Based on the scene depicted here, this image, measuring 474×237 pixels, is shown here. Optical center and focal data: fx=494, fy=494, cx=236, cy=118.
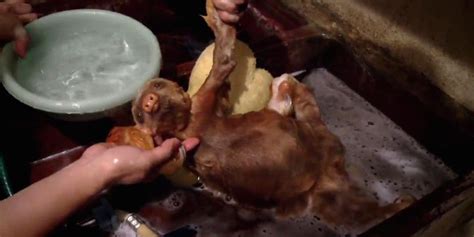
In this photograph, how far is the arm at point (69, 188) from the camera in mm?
1151

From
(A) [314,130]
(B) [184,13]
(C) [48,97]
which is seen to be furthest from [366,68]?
(C) [48,97]

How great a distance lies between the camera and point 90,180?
1205 mm

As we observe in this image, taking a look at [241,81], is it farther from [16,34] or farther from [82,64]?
[16,34]

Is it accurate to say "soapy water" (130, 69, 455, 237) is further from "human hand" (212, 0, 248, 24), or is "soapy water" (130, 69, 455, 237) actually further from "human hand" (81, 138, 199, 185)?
"human hand" (212, 0, 248, 24)

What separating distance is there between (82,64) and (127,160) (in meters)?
0.65

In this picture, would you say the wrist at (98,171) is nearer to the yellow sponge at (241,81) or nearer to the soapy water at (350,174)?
the soapy water at (350,174)

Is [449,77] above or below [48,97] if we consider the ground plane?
above

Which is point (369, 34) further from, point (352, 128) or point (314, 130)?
point (314, 130)

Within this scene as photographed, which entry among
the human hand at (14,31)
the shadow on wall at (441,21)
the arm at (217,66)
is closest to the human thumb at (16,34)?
the human hand at (14,31)

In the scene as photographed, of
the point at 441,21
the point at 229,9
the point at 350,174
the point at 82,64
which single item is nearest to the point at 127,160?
the point at 229,9

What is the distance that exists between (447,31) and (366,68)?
1.24 feet

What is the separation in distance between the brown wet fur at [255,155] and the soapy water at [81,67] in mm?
267

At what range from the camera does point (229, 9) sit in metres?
1.46

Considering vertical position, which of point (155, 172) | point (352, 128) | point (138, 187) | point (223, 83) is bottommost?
point (138, 187)
